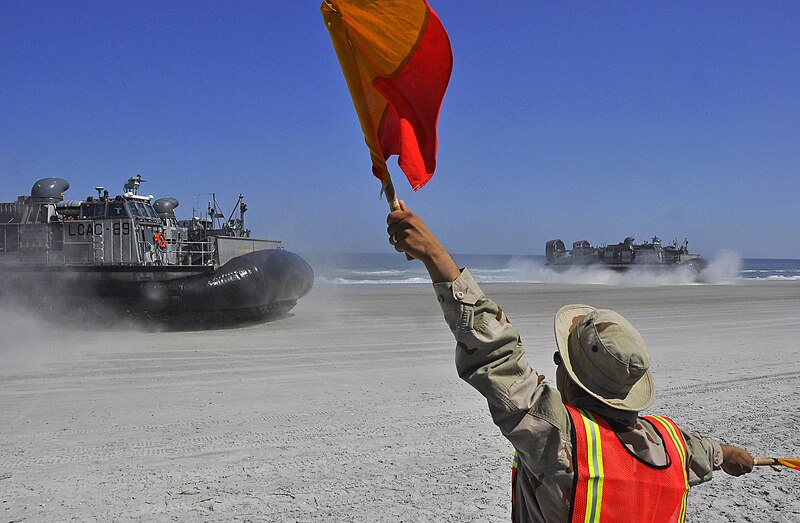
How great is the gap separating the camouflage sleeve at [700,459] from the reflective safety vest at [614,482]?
14cm

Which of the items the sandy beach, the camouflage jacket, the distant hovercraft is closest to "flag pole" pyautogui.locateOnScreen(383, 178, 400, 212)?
the camouflage jacket

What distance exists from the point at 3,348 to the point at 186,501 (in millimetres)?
5761

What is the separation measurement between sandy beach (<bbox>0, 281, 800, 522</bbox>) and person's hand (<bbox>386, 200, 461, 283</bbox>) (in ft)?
6.47

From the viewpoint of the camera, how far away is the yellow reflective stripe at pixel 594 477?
4.28 ft

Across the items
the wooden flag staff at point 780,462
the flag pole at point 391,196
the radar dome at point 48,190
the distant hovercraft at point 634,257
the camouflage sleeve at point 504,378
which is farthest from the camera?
the distant hovercraft at point 634,257

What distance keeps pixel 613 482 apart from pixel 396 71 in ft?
3.69

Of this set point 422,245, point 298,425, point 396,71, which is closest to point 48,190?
point 298,425

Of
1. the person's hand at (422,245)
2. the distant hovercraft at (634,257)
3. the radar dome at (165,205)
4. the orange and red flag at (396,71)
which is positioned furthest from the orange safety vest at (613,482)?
the distant hovercraft at (634,257)

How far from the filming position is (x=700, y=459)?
1537mm

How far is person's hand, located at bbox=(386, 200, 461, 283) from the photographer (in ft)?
4.16

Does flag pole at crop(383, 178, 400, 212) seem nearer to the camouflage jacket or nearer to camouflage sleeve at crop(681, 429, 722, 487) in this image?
the camouflage jacket

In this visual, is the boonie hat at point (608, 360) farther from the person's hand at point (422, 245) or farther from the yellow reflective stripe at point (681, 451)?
the person's hand at point (422, 245)

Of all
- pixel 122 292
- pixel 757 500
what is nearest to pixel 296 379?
pixel 757 500

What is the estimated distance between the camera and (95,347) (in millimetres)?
8023
